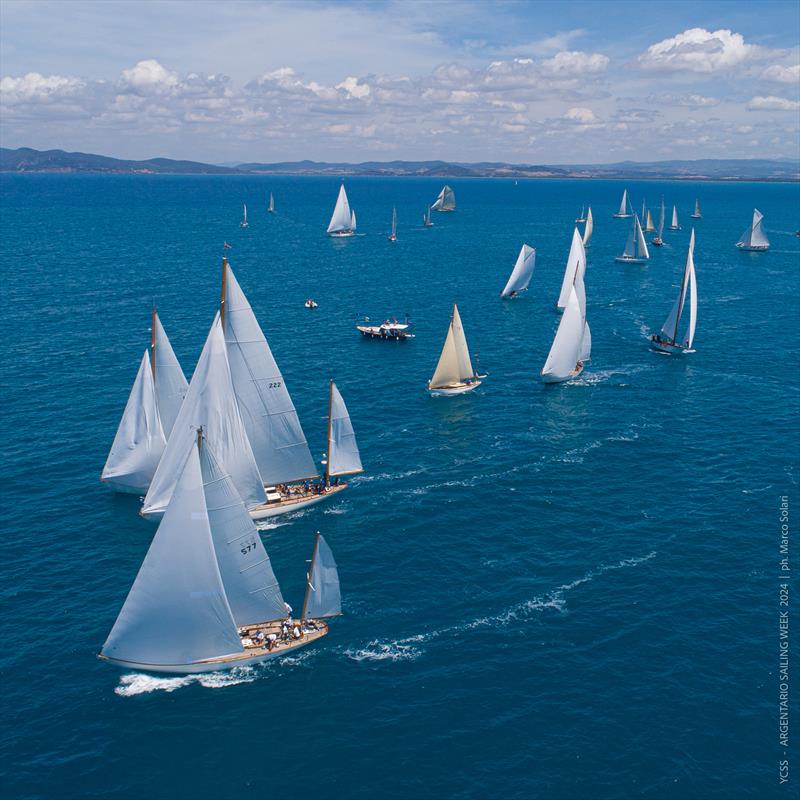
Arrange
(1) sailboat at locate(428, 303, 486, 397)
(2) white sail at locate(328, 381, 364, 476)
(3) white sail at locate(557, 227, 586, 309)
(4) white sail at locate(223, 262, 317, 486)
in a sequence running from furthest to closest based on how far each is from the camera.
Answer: (3) white sail at locate(557, 227, 586, 309)
(1) sailboat at locate(428, 303, 486, 397)
(2) white sail at locate(328, 381, 364, 476)
(4) white sail at locate(223, 262, 317, 486)

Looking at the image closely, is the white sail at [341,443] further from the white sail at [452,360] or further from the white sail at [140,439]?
the white sail at [452,360]

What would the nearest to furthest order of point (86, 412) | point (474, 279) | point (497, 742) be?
point (497, 742) → point (86, 412) → point (474, 279)

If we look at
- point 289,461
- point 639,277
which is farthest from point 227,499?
point 639,277

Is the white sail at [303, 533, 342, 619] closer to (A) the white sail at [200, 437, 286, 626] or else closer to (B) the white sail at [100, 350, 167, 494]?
(A) the white sail at [200, 437, 286, 626]

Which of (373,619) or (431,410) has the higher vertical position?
(431,410)

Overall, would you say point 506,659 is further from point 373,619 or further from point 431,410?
point 431,410

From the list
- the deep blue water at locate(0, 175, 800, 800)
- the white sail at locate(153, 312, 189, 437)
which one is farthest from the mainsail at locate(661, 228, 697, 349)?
the white sail at locate(153, 312, 189, 437)

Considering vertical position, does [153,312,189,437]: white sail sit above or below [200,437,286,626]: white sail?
above
